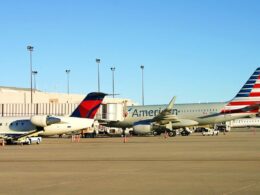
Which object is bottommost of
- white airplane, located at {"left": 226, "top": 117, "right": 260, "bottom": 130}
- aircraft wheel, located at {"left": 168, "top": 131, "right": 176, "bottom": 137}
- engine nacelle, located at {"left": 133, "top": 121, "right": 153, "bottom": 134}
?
aircraft wheel, located at {"left": 168, "top": 131, "right": 176, "bottom": 137}

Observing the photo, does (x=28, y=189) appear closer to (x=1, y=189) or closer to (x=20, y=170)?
(x=1, y=189)

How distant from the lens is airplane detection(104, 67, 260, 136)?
6638cm

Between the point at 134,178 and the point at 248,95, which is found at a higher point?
the point at 248,95

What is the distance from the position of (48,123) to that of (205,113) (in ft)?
88.5

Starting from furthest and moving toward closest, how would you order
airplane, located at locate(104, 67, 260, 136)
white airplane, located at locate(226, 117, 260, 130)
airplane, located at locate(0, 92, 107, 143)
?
1. white airplane, located at locate(226, 117, 260, 130)
2. airplane, located at locate(104, 67, 260, 136)
3. airplane, located at locate(0, 92, 107, 143)

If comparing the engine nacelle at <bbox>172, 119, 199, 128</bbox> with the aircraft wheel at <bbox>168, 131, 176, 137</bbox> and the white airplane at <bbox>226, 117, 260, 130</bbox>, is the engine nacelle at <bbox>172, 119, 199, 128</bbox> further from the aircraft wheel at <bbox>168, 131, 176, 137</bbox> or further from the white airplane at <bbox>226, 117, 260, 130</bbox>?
the white airplane at <bbox>226, 117, 260, 130</bbox>

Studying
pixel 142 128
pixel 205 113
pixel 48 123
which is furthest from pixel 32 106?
pixel 48 123

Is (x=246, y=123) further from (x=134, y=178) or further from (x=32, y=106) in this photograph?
(x=134, y=178)

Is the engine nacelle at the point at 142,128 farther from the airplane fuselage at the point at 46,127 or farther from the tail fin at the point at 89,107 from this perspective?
the airplane fuselage at the point at 46,127

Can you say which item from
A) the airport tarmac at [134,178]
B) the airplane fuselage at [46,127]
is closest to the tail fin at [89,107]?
the airplane fuselage at [46,127]

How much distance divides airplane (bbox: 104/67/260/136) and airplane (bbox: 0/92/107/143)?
1650cm

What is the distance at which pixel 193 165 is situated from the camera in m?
21.2

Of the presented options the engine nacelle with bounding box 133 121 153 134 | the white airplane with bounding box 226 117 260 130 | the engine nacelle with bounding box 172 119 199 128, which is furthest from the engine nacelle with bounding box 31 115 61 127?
the white airplane with bounding box 226 117 260 130

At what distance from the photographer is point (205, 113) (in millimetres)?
67812
